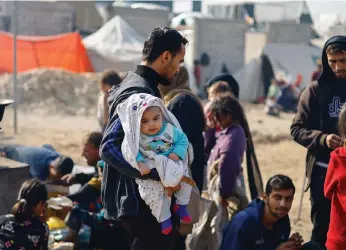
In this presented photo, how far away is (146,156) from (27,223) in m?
1.57

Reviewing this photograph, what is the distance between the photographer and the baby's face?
309 centimetres

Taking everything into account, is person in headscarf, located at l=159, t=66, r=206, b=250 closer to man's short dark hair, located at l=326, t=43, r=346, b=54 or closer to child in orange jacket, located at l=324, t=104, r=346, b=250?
man's short dark hair, located at l=326, t=43, r=346, b=54

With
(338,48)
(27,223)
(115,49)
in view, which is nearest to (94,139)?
(27,223)

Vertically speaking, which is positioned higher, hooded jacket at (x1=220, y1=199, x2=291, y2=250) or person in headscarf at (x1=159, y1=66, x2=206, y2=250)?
person in headscarf at (x1=159, y1=66, x2=206, y2=250)

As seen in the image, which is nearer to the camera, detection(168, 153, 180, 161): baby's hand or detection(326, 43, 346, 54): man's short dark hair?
detection(168, 153, 180, 161): baby's hand

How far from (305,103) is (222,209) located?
1.29 metres

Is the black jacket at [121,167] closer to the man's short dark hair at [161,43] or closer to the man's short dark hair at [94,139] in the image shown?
the man's short dark hair at [161,43]

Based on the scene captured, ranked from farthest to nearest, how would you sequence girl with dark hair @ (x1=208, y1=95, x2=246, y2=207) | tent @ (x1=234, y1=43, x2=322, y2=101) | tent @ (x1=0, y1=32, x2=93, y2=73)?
tent @ (x1=234, y1=43, x2=322, y2=101) → tent @ (x1=0, y1=32, x2=93, y2=73) → girl with dark hair @ (x1=208, y1=95, x2=246, y2=207)

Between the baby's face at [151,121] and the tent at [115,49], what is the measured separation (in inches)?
697

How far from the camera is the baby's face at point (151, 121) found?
122 inches

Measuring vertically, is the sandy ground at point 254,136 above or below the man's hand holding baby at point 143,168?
below

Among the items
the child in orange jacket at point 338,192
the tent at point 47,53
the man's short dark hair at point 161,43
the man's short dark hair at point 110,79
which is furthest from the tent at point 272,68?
the man's short dark hair at point 161,43

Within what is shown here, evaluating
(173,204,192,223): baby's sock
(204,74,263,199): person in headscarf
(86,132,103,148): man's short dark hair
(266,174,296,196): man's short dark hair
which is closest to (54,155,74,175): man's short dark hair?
(86,132,103,148): man's short dark hair

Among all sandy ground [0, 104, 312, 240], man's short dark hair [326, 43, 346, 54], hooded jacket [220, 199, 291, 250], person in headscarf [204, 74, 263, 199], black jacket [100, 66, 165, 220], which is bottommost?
sandy ground [0, 104, 312, 240]
